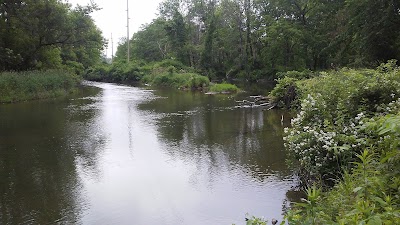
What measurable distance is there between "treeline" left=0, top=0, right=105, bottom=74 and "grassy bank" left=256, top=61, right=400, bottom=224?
22.4 metres

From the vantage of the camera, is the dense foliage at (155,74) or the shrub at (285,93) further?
the dense foliage at (155,74)

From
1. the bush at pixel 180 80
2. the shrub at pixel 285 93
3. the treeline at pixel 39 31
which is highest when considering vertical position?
the treeline at pixel 39 31

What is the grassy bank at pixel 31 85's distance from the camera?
20.9 m

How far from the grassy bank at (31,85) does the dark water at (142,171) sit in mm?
7544

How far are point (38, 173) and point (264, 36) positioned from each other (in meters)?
39.4

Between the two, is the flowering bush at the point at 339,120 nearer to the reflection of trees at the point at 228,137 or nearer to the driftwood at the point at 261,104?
the reflection of trees at the point at 228,137

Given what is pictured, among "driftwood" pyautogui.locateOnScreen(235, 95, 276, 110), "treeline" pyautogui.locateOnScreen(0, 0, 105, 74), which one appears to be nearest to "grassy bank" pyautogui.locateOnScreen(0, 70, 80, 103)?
"treeline" pyautogui.locateOnScreen(0, 0, 105, 74)

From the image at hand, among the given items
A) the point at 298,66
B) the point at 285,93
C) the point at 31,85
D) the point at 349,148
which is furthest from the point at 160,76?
the point at 349,148

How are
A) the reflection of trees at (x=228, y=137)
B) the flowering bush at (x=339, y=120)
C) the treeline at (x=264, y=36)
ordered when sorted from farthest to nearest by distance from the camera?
the treeline at (x=264, y=36) < the reflection of trees at (x=228, y=137) < the flowering bush at (x=339, y=120)

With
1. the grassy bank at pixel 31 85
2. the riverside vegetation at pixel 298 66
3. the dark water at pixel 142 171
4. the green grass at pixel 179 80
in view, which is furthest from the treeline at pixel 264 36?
the grassy bank at pixel 31 85

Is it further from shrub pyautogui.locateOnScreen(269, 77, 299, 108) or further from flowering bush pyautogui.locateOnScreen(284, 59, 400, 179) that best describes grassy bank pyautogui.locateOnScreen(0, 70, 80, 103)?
flowering bush pyautogui.locateOnScreen(284, 59, 400, 179)

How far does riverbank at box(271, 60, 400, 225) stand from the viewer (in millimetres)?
3537

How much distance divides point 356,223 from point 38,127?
1279 cm

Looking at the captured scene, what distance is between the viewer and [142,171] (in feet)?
26.3
